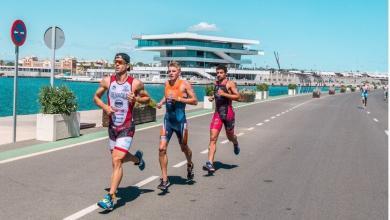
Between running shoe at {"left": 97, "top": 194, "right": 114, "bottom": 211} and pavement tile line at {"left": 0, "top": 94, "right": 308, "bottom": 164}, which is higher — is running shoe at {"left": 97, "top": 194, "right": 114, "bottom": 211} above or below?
above

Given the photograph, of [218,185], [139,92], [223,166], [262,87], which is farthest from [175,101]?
[262,87]

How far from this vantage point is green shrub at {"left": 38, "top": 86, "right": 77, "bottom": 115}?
12375mm

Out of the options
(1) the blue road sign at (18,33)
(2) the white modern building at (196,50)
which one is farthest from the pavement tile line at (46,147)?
(2) the white modern building at (196,50)

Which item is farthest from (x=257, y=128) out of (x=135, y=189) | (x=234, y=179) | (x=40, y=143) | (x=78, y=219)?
(x=78, y=219)

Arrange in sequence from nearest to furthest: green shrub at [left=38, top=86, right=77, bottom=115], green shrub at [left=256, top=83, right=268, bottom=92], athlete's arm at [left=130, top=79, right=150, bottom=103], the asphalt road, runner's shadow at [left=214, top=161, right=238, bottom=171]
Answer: the asphalt road → athlete's arm at [left=130, top=79, right=150, bottom=103] → runner's shadow at [left=214, top=161, right=238, bottom=171] → green shrub at [left=38, top=86, right=77, bottom=115] → green shrub at [left=256, top=83, right=268, bottom=92]

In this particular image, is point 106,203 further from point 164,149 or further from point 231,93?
point 231,93

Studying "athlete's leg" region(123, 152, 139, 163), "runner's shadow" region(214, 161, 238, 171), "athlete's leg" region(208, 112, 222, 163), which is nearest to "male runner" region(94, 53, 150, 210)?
"athlete's leg" region(123, 152, 139, 163)

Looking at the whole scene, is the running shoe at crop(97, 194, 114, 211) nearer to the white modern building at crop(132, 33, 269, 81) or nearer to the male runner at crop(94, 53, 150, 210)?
the male runner at crop(94, 53, 150, 210)

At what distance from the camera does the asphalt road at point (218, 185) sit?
618 centimetres

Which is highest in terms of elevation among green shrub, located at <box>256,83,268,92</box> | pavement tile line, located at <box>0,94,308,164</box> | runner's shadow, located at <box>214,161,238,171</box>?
green shrub, located at <box>256,83,268,92</box>

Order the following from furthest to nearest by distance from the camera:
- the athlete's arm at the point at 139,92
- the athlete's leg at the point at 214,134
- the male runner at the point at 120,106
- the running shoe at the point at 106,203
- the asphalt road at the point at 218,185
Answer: the athlete's leg at the point at 214,134 → the athlete's arm at the point at 139,92 → the male runner at the point at 120,106 → the asphalt road at the point at 218,185 → the running shoe at the point at 106,203

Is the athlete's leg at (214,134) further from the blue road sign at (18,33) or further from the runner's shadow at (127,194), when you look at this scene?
the blue road sign at (18,33)

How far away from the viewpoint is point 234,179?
8.33m

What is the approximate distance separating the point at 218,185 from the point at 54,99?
19.8 feet
